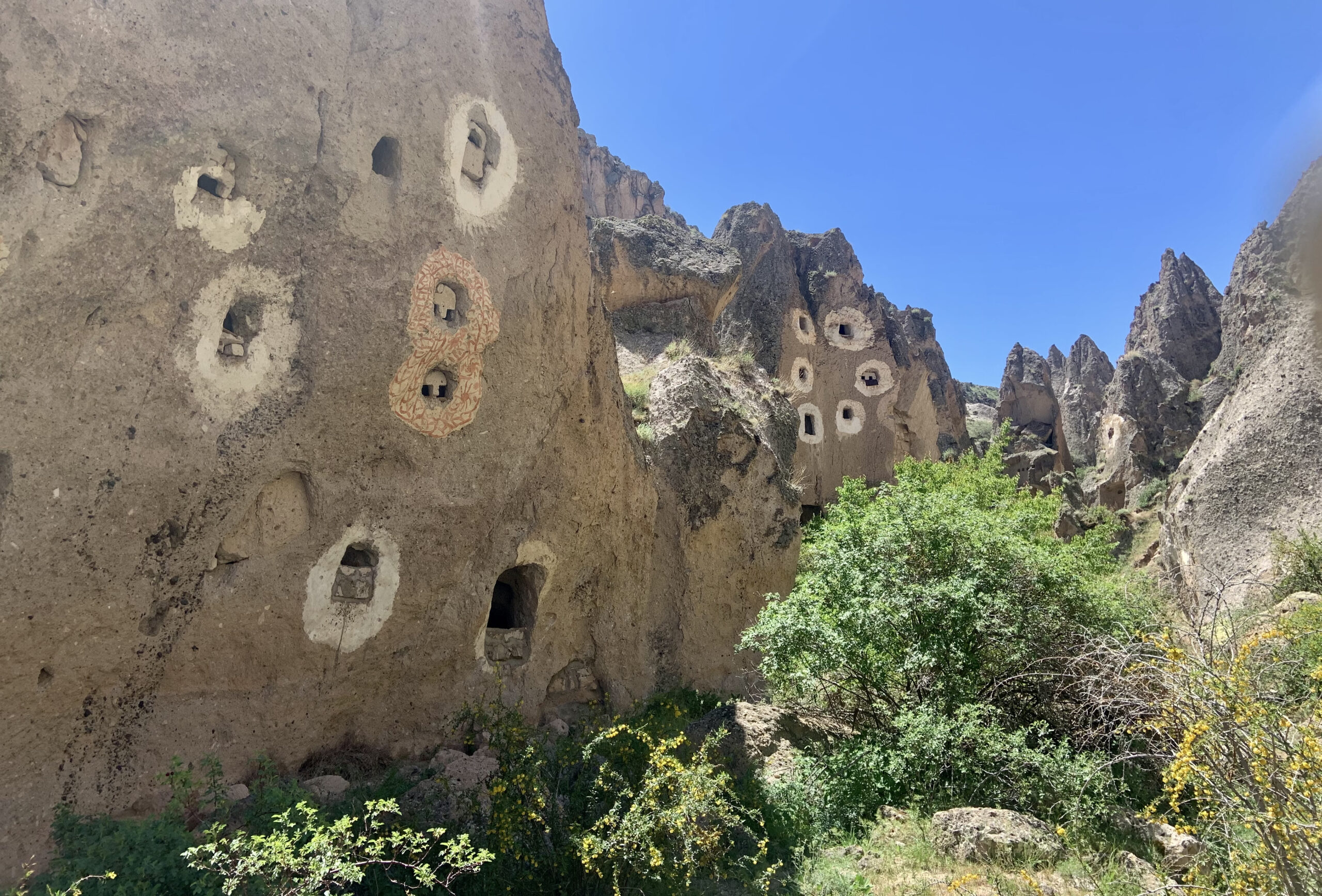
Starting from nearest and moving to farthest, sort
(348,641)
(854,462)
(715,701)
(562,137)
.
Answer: (348,641) < (562,137) < (715,701) < (854,462)

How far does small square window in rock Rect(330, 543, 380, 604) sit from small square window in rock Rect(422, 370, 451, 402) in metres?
1.38

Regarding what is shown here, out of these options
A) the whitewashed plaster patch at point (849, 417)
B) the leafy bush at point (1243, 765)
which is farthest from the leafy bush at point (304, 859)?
the whitewashed plaster patch at point (849, 417)

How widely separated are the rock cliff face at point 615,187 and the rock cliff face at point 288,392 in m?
33.0

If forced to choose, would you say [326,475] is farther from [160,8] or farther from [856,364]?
[856,364]

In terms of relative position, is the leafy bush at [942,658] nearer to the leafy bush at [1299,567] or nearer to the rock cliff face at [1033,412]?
the leafy bush at [1299,567]

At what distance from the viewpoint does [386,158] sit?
21.8 ft

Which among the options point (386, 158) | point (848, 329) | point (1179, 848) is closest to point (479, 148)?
point (386, 158)

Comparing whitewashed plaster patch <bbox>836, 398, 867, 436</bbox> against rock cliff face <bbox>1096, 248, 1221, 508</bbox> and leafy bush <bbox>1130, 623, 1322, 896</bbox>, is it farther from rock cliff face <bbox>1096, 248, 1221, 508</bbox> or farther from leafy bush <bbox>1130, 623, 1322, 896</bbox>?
leafy bush <bbox>1130, 623, 1322, 896</bbox>

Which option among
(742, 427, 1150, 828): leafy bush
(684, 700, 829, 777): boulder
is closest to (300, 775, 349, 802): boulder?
(684, 700, 829, 777): boulder

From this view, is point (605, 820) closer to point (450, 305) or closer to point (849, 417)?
point (450, 305)

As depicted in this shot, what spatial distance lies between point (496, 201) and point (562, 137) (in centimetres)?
127

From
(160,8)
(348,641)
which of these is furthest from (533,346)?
(160,8)

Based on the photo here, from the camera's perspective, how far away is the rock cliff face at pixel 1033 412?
2900 centimetres

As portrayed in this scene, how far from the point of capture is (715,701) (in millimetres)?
9508
